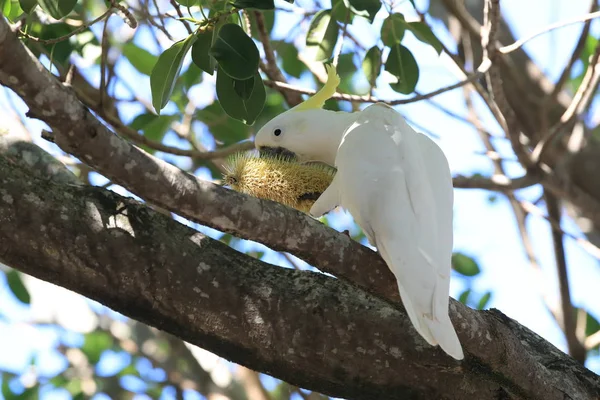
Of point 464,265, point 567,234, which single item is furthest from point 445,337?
point 464,265

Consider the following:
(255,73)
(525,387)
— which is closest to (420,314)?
(525,387)

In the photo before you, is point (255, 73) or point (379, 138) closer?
point (255, 73)

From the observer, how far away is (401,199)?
1873 mm

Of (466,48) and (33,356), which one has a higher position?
(466,48)

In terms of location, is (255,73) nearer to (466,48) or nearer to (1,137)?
(1,137)

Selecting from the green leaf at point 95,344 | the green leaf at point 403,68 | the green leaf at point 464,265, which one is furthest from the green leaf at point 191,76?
the green leaf at point 464,265

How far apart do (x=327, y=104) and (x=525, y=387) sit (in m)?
1.46

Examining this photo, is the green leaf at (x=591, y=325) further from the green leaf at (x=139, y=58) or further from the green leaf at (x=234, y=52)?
the green leaf at (x=234, y=52)

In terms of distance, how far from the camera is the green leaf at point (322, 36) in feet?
8.06

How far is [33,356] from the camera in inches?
158

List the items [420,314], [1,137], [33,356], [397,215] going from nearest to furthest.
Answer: [420,314]
[397,215]
[1,137]
[33,356]

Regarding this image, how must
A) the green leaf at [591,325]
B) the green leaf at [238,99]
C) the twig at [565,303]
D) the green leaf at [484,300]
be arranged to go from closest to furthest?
1. the green leaf at [238,99]
2. the twig at [565,303]
3. the green leaf at [484,300]
4. the green leaf at [591,325]

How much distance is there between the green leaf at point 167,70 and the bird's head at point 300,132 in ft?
1.58

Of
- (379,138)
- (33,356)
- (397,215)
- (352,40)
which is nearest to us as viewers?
(397,215)
